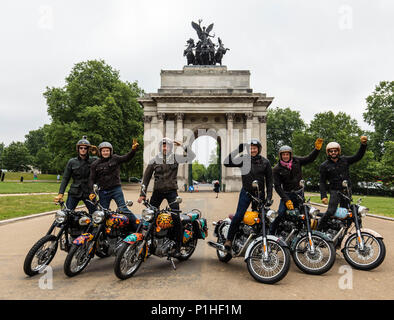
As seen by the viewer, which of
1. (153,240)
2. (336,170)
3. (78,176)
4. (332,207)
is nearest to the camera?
(153,240)

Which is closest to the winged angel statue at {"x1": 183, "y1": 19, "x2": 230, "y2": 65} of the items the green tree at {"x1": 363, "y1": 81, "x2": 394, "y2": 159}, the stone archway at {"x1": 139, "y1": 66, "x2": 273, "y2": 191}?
the stone archway at {"x1": 139, "y1": 66, "x2": 273, "y2": 191}

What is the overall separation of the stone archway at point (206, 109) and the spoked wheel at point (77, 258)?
27892mm

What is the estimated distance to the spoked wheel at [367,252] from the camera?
15.7 feet

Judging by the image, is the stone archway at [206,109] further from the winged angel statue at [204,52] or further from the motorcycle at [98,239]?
the motorcycle at [98,239]

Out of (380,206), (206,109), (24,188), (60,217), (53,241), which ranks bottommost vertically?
(380,206)

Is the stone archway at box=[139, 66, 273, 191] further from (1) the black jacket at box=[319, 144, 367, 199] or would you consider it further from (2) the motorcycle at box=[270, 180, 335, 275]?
(2) the motorcycle at box=[270, 180, 335, 275]

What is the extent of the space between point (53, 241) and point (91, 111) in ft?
99.5

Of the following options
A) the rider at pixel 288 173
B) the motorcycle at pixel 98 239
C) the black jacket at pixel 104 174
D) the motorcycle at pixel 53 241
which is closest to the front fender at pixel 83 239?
the motorcycle at pixel 98 239

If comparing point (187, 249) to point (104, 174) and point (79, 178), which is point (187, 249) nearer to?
point (104, 174)

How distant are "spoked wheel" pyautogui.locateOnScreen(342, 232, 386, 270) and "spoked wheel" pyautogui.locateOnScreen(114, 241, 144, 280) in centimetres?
342

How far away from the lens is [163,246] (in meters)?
4.95

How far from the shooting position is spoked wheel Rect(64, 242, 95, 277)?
14.3 feet

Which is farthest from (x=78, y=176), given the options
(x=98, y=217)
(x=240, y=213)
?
(x=240, y=213)
